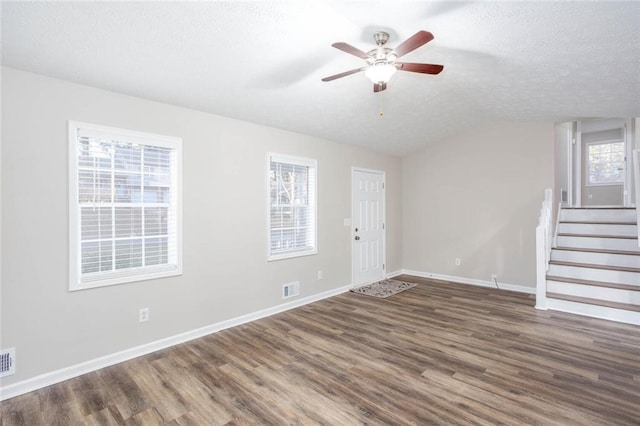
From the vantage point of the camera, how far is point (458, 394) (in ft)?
7.90

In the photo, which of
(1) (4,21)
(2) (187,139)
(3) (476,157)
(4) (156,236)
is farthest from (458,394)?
(3) (476,157)

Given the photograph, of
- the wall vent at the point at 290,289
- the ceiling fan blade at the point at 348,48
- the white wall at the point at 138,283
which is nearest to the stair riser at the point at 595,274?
the white wall at the point at 138,283

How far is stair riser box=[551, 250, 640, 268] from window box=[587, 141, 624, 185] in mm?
3755

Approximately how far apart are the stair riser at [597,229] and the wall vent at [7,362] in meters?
6.98

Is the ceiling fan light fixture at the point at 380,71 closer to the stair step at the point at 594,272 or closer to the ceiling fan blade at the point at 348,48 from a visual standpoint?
the ceiling fan blade at the point at 348,48

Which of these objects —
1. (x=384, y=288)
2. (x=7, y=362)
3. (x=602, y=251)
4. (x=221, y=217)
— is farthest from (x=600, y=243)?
(x=7, y=362)

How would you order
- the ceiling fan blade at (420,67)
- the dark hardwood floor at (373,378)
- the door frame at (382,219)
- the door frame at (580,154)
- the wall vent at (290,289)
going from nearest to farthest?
the dark hardwood floor at (373,378)
the ceiling fan blade at (420,67)
the wall vent at (290,289)
the door frame at (382,219)
the door frame at (580,154)

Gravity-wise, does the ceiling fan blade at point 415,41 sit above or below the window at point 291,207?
above

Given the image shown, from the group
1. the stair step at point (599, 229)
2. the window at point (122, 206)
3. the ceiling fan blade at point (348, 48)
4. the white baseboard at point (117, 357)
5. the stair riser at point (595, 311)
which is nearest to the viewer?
the ceiling fan blade at point (348, 48)

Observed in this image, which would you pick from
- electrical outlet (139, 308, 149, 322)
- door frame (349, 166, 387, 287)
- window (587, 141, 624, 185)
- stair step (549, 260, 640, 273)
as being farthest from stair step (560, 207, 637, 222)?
electrical outlet (139, 308, 149, 322)

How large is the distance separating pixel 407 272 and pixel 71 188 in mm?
5779

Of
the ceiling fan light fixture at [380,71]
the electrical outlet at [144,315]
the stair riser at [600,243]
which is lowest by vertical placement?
the electrical outlet at [144,315]

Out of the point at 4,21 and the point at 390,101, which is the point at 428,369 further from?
the point at 4,21

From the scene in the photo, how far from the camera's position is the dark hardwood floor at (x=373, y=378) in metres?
2.19
